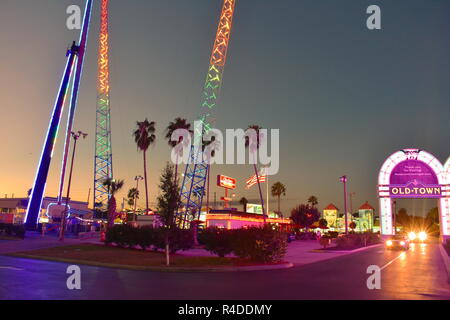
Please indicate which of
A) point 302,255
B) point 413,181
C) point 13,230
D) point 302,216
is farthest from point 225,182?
point 302,255

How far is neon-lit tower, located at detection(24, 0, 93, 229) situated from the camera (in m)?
54.8

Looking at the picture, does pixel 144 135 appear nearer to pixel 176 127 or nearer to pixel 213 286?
pixel 176 127

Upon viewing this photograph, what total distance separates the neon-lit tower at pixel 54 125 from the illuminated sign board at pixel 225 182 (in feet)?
121

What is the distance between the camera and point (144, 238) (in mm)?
31156

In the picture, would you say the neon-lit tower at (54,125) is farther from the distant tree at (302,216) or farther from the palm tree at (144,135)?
the distant tree at (302,216)

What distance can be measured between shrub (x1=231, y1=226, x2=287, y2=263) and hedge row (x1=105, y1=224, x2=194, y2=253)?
4.38 meters

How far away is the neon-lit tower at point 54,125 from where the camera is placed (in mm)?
54750

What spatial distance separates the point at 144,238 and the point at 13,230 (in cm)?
2285

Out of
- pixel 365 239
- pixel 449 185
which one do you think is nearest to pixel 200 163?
pixel 365 239
